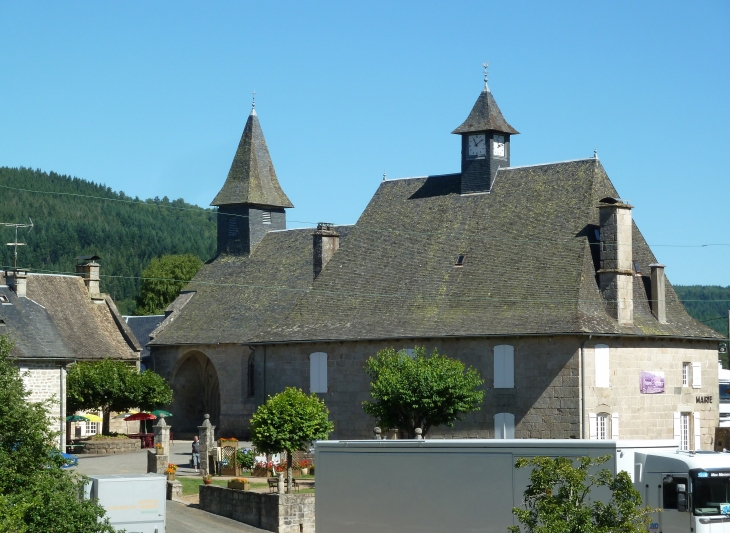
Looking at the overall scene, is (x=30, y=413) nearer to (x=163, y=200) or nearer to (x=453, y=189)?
(x=453, y=189)

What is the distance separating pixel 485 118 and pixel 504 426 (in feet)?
43.0

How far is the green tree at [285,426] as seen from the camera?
116ft

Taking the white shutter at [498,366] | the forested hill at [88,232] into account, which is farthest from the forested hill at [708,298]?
the white shutter at [498,366]

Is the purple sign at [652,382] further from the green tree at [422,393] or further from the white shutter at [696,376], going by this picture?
the green tree at [422,393]

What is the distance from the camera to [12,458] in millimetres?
23484

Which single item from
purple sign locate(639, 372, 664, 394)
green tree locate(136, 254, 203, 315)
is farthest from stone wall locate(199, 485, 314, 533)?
green tree locate(136, 254, 203, 315)

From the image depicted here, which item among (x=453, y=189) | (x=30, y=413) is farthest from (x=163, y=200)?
(x=30, y=413)

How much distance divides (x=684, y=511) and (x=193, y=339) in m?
37.7

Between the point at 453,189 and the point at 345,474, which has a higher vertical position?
the point at 453,189

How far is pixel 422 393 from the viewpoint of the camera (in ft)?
128

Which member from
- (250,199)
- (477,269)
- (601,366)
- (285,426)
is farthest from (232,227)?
(285,426)

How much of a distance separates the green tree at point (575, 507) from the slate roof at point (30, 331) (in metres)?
26.9

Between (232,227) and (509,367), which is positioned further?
(232,227)

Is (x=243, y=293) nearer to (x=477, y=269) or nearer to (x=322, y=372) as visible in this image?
(x=322, y=372)
